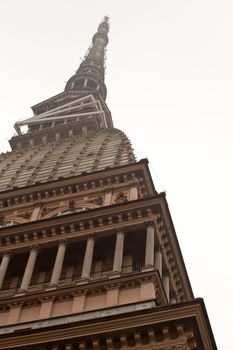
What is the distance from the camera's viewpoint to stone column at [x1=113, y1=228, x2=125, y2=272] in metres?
31.1

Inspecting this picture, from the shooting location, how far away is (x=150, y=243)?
32.6 metres

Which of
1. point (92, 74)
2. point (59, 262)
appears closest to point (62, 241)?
point (59, 262)

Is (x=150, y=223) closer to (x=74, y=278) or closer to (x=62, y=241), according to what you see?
(x=62, y=241)

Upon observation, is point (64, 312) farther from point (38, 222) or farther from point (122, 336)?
point (38, 222)

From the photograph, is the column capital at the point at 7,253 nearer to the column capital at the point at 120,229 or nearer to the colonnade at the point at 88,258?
the colonnade at the point at 88,258

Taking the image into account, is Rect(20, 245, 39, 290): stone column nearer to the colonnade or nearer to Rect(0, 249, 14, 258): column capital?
the colonnade

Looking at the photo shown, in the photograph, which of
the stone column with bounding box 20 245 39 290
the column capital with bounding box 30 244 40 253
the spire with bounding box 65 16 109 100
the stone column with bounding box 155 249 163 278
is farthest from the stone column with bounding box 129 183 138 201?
the spire with bounding box 65 16 109 100

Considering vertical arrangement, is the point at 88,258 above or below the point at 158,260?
above

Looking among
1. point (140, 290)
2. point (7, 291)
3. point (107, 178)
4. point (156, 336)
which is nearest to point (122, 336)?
point (156, 336)

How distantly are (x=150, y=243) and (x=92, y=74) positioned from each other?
6330 cm

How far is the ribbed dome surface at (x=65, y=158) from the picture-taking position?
168ft

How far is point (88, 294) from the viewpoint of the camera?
97.6 ft

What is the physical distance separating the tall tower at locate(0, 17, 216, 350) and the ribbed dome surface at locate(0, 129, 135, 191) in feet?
0.64

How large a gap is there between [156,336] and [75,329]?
266 cm
